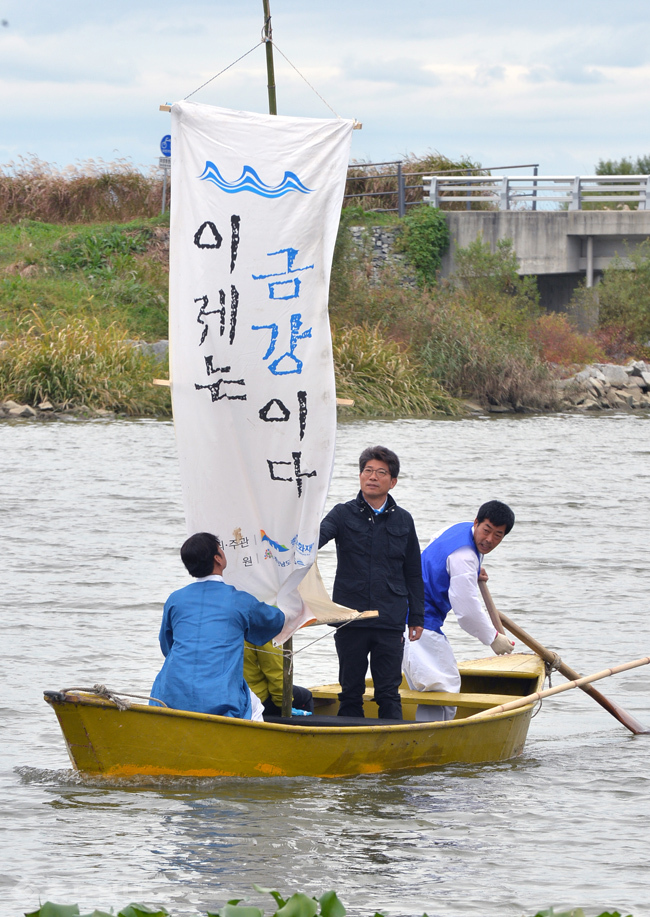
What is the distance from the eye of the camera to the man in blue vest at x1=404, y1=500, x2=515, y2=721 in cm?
666

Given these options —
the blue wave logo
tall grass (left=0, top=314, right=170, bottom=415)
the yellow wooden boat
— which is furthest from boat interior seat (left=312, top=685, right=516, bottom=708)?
tall grass (left=0, top=314, right=170, bottom=415)

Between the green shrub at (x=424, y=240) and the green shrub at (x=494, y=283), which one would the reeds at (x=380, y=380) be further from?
the green shrub at (x=424, y=240)

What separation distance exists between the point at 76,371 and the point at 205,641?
19591 mm

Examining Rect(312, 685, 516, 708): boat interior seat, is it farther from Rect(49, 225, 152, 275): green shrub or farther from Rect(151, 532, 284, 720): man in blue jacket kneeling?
Rect(49, 225, 152, 275): green shrub

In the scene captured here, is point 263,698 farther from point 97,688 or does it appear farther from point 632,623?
point 632,623

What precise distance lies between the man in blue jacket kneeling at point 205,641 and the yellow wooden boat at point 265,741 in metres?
0.15

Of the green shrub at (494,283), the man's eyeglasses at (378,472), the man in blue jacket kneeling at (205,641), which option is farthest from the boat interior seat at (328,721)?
the green shrub at (494,283)

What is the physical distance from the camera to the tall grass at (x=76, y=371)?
2448 centimetres

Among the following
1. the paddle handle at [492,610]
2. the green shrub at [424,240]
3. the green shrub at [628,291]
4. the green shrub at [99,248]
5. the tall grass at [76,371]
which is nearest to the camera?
the paddle handle at [492,610]

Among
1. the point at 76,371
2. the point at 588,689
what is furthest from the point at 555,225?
the point at 588,689

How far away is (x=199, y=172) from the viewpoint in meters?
6.16

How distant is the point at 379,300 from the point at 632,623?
19.3 metres

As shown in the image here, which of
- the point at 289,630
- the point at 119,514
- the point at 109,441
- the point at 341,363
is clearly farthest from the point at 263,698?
the point at 341,363

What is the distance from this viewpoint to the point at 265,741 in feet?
18.9
